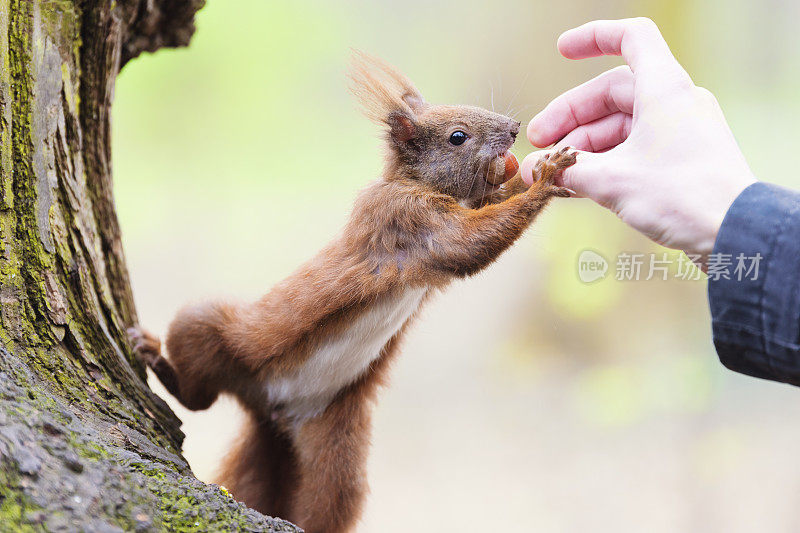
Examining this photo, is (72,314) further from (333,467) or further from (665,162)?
(665,162)

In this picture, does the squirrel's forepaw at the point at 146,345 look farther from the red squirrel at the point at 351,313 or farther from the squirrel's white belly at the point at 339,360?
the squirrel's white belly at the point at 339,360

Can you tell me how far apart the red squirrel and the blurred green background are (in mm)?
1777

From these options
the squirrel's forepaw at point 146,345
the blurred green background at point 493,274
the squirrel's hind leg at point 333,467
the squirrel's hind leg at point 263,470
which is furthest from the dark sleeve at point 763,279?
the blurred green background at point 493,274

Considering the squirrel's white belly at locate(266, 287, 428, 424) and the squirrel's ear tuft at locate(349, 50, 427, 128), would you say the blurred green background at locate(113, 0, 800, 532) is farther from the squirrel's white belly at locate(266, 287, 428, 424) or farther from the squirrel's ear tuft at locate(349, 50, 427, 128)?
the squirrel's white belly at locate(266, 287, 428, 424)

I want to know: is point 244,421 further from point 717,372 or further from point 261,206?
point 717,372

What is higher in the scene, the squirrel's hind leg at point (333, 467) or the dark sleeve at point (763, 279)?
the dark sleeve at point (763, 279)

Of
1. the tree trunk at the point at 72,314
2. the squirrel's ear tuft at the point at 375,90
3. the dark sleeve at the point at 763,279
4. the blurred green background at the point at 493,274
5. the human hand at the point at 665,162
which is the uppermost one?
the blurred green background at the point at 493,274

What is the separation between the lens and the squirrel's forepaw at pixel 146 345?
7.75ft

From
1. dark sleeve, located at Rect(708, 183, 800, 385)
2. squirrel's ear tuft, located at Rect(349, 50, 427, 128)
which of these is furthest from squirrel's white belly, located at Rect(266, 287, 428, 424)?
dark sleeve, located at Rect(708, 183, 800, 385)

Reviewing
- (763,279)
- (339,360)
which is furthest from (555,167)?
(339,360)

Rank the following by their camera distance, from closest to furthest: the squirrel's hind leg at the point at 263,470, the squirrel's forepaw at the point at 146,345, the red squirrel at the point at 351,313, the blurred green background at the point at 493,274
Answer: the red squirrel at the point at 351,313, the squirrel's forepaw at the point at 146,345, the squirrel's hind leg at the point at 263,470, the blurred green background at the point at 493,274

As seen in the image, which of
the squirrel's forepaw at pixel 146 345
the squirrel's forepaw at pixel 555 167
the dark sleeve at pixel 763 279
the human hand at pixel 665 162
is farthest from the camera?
the squirrel's forepaw at pixel 146 345

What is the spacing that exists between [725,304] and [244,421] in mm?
1788

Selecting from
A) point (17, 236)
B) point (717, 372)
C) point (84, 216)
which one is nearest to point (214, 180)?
point (84, 216)
